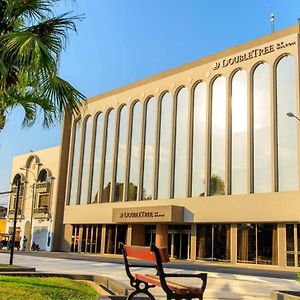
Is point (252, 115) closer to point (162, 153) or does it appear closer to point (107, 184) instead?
point (162, 153)

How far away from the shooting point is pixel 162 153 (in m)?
41.6

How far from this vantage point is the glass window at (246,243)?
33625mm

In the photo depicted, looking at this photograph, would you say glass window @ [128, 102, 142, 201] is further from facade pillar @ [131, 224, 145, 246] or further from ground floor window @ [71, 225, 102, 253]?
ground floor window @ [71, 225, 102, 253]

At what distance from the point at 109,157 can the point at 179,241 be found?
12.2m

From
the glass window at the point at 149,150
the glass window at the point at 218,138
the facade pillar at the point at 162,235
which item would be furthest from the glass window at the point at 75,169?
the glass window at the point at 218,138

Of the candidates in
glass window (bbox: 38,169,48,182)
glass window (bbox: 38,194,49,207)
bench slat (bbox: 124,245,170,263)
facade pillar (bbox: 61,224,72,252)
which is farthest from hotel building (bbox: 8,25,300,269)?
bench slat (bbox: 124,245,170,263)

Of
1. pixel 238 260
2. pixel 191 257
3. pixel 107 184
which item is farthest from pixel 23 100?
pixel 107 184

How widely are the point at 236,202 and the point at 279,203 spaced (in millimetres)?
3497

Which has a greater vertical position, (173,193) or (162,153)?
(162,153)

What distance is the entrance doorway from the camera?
38.5 m

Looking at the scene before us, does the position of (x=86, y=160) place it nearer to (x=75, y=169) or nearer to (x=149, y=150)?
(x=75, y=169)

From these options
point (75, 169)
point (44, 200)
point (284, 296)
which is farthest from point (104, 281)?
point (44, 200)

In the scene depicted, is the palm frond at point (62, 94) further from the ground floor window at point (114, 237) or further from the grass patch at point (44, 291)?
the ground floor window at point (114, 237)

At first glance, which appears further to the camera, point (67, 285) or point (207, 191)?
point (207, 191)
